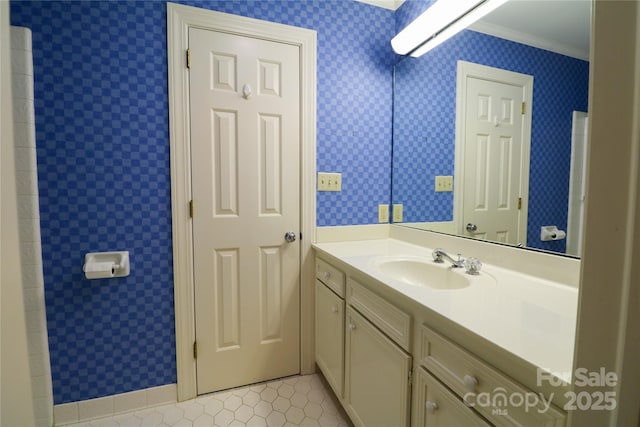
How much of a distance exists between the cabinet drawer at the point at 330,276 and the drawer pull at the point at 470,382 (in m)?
0.72

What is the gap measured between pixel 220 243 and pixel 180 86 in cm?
87

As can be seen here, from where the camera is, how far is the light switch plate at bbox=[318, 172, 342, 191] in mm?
1740

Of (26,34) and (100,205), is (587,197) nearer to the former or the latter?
(100,205)

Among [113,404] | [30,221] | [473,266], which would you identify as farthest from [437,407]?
[30,221]

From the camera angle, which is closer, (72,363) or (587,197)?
(587,197)

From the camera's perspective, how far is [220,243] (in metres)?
1.57

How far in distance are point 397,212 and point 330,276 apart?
71 cm

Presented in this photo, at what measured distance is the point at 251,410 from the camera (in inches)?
58.4

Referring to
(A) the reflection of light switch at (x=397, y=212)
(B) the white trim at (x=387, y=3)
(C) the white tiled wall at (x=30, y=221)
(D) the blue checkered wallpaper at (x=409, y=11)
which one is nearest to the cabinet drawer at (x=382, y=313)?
(A) the reflection of light switch at (x=397, y=212)

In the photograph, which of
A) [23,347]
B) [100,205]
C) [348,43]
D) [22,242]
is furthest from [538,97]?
[23,347]

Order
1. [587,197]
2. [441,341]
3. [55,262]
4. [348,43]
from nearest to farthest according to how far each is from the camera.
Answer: [587,197]
[441,341]
[55,262]
[348,43]

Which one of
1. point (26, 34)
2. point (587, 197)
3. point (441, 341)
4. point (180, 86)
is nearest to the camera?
point (587, 197)

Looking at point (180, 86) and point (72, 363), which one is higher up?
point (180, 86)

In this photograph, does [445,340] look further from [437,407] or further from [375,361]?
[375,361]
